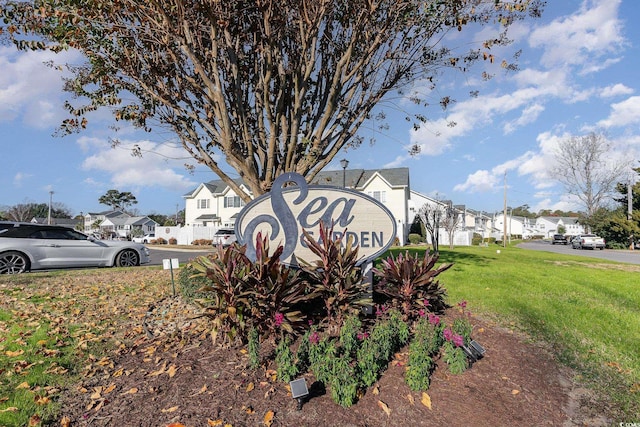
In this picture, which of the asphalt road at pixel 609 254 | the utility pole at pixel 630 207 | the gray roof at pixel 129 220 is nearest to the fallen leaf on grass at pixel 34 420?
the asphalt road at pixel 609 254

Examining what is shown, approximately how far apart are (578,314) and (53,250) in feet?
41.4

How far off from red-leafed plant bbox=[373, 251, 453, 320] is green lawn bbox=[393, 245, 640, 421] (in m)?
1.50

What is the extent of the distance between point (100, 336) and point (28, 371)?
3.26ft

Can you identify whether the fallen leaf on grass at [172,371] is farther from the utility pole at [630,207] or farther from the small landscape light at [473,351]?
the utility pole at [630,207]

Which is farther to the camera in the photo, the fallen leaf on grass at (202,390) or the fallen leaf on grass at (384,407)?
the fallen leaf on grass at (202,390)

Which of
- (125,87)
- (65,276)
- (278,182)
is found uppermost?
(125,87)

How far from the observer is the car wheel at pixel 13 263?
9109mm

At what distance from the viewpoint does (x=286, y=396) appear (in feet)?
10.3

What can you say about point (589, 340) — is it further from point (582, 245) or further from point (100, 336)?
point (582, 245)

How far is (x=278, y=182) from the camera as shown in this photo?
514 cm

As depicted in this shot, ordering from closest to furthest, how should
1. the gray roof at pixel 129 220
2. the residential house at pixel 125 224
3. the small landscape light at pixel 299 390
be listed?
the small landscape light at pixel 299 390 → the residential house at pixel 125 224 → the gray roof at pixel 129 220

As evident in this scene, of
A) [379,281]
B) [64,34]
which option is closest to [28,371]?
[379,281]

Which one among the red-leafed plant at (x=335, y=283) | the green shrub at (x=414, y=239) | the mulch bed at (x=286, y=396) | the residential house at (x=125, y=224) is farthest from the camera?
the residential house at (x=125, y=224)

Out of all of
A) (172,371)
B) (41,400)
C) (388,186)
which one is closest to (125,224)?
(388,186)
